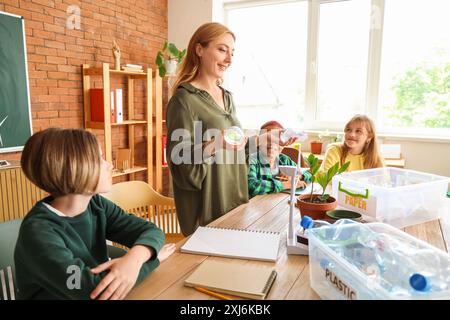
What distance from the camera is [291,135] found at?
5.30ft

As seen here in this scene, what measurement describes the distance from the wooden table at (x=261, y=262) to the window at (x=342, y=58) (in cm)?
266

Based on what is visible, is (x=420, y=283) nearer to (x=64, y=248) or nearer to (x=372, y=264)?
(x=372, y=264)

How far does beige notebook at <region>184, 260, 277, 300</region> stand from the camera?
2.84 ft

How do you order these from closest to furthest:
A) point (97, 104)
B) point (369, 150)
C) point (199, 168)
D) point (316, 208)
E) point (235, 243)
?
→ point (235, 243) → point (316, 208) → point (199, 168) → point (369, 150) → point (97, 104)

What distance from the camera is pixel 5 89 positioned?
2590 millimetres

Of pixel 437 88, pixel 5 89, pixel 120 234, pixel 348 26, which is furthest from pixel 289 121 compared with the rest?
pixel 120 234

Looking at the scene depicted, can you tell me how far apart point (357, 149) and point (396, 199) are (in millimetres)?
1044

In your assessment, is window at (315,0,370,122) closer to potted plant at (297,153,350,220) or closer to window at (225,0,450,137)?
window at (225,0,450,137)

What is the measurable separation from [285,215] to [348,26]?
3.02 metres

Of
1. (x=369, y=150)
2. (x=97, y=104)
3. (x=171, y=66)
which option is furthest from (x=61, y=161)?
(x=171, y=66)

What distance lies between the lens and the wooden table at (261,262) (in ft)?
2.86

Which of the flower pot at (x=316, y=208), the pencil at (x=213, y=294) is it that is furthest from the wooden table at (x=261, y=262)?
the flower pot at (x=316, y=208)

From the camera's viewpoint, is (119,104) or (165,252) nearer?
(165,252)
